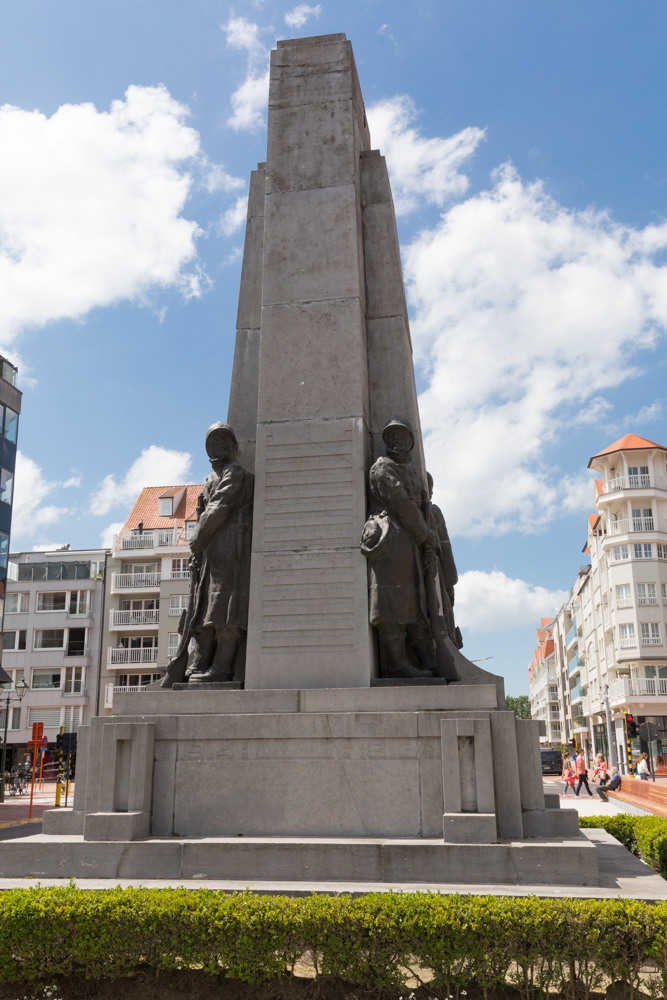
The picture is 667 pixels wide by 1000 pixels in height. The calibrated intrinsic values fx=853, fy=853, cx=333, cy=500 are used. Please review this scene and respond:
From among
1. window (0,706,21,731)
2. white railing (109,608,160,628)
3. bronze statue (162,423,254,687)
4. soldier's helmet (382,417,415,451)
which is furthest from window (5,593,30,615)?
soldier's helmet (382,417,415,451)

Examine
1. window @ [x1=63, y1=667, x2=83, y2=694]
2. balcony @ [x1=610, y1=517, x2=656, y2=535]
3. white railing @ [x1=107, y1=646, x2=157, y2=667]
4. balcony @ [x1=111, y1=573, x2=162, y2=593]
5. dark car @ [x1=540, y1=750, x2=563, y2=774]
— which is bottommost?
dark car @ [x1=540, y1=750, x2=563, y2=774]

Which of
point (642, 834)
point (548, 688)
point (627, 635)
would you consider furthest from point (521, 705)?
point (642, 834)

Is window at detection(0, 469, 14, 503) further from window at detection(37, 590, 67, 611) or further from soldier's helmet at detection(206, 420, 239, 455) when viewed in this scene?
soldier's helmet at detection(206, 420, 239, 455)

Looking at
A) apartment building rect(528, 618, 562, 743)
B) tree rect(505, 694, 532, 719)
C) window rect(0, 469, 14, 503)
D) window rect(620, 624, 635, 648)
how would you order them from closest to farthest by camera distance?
window rect(0, 469, 14, 503), window rect(620, 624, 635, 648), apartment building rect(528, 618, 562, 743), tree rect(505, 694, 532, 719)

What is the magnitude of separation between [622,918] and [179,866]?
3709 mm

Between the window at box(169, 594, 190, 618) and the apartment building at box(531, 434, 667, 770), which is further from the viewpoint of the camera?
the window at box(169, 594, 190, 618)

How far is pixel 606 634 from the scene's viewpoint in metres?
63.1

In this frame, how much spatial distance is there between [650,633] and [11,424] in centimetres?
4160

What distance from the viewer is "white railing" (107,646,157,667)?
2274 inches

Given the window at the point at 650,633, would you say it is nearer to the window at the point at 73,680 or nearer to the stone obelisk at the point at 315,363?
the window at the point at 73,680

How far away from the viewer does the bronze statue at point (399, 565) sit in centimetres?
876

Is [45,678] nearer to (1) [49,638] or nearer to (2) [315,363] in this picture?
(1) [49,638]

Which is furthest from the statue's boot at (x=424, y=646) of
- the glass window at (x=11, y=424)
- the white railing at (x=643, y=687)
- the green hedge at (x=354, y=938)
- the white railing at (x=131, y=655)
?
the white railing at (x=131, y=655)

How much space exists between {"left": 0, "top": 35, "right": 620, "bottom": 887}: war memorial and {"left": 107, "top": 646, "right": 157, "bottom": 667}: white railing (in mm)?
50033
